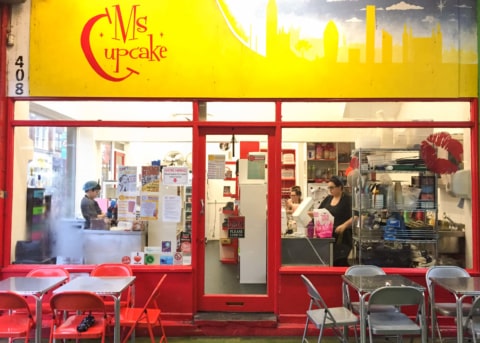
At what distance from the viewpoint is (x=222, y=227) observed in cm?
498

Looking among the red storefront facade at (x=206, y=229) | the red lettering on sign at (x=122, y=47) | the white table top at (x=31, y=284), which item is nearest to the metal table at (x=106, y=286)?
the white table top at (x=31, y=284)

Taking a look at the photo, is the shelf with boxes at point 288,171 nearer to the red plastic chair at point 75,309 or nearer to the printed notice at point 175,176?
the printed notice at point 175,176

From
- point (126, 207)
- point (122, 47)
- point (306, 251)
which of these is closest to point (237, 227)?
point (306, 251)

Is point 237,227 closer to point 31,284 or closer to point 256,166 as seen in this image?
point 256,166

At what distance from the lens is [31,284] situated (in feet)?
12.5

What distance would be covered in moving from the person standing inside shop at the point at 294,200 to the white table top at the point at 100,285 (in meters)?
1.98

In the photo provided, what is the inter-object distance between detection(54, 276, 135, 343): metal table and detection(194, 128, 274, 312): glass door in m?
1.14

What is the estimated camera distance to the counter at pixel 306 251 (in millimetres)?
4824

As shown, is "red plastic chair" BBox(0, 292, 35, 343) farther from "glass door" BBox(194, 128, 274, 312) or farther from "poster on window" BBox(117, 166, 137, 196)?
"glass door" BBox(194, 128, 274, 312)

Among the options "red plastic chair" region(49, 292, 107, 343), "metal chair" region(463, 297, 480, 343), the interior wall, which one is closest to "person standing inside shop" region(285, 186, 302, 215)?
"metal chair" region(463, 297, 480, 343)

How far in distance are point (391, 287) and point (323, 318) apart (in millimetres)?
696

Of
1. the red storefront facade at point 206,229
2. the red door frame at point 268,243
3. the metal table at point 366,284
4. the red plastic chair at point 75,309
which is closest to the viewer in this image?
the red plastic chair at point 75,309

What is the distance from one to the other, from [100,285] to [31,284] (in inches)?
26.0

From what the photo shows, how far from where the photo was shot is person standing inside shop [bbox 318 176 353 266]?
4.91 meters
